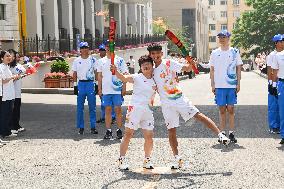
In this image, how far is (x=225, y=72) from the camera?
10.8 m

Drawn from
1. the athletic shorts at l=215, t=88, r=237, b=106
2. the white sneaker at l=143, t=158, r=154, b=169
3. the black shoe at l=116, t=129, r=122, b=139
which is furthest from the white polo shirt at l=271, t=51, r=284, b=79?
the white sneaker at l=143, t=158, r=154, b=169

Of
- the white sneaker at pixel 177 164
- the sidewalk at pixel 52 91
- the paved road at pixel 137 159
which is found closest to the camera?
the paved road at pixel 137 159

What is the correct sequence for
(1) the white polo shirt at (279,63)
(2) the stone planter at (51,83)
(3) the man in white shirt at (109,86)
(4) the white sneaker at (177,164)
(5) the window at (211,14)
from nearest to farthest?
(4) the white sneaker at (177,164)
(1) the white polo shirt at (279,63)
(3) the man in white shirt at (109,86)
(2) the stone planter at (51,83)
(5) the window at (211,14)

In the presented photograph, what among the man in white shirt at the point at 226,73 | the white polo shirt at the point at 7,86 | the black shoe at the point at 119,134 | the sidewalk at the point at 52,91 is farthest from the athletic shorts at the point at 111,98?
the sidewalk at the point at 52,91

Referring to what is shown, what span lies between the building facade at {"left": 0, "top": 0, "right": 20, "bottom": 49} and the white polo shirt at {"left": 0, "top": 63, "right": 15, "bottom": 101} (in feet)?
61.2

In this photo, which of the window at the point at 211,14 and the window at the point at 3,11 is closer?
the window at the point at 3,11

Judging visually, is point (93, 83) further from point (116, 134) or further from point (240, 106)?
point (240, 106)

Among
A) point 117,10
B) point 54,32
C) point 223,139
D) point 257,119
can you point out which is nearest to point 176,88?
point 223,139

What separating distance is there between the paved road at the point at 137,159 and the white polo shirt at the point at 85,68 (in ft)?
4.08

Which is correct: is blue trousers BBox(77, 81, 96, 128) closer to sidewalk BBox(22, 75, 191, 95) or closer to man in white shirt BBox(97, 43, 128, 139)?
man in white shirt BBox(97, 43, 128, 139)

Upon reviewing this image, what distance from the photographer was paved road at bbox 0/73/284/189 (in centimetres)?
780

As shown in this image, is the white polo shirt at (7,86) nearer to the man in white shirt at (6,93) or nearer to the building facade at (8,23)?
the man in white shirt at (6,93)

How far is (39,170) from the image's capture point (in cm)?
875

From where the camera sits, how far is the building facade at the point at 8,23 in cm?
3092
